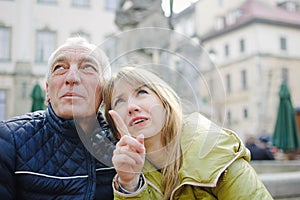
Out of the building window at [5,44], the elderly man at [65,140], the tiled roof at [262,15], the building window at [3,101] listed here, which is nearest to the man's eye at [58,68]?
the elderly man at [65,140]

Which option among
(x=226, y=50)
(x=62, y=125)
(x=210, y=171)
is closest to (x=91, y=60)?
(x=62, y=125)

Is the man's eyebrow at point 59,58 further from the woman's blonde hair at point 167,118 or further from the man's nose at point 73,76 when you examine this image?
the woman's blonde hair at point 167,118

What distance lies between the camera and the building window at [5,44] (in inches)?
267

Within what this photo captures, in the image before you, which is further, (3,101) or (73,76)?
(3,101)

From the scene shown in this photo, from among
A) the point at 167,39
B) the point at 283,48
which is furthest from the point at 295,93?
the point at 167,39

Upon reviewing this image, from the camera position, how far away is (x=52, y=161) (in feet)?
3.35

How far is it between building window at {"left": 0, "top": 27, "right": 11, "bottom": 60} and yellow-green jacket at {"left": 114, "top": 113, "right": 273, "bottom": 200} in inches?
247

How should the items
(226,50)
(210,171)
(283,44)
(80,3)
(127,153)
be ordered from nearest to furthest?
(127,153) → (210,171) → (80,3) → (226,50) → (283,44)

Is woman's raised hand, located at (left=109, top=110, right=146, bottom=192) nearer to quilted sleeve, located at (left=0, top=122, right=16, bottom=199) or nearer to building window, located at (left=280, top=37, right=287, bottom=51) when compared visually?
quilted sleeve, located at (left=0, top=122, right=16, bottom=199)

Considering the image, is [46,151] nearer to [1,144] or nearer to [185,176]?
[1,144]

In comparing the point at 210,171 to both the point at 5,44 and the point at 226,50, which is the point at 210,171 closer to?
the point at 5,44

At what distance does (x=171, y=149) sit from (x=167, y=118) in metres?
0.08

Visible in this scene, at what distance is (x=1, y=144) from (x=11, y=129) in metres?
0.05

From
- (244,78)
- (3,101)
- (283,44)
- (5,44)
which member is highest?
(283,44)
